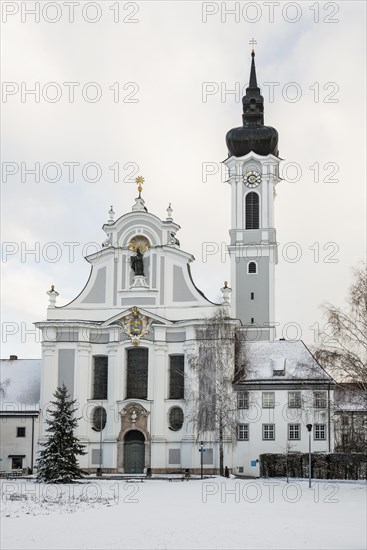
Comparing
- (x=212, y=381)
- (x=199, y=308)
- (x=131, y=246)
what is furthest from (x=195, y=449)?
(x=131, y=246)

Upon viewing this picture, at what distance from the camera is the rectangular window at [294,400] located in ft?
175

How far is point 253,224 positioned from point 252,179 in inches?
140

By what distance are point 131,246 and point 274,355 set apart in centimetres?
1150

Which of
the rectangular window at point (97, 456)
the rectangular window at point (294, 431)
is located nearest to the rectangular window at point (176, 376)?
the rectangular window at point (97, 456)

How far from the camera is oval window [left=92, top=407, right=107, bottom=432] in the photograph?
56.6 meters

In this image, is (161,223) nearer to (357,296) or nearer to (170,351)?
(170,351)

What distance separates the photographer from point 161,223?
2292 inches

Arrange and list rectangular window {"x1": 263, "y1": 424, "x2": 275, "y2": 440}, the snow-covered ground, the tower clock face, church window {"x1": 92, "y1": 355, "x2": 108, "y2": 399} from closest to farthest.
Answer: the snow-covered ground → rectangular window {"x1": 263, "y1": 424, "x2": 275, "y2": 440} → church window {"x1": 92, "y1": 355, "x2": 108, "y2": 399} → the tower clock face

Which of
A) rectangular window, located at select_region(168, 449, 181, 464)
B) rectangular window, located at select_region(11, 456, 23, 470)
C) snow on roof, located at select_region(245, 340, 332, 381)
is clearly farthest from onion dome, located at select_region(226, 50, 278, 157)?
rectangular window, located at select_region(11, 456, 23, 470)

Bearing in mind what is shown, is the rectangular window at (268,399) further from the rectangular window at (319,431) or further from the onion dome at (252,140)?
the onion dome at (252,140)

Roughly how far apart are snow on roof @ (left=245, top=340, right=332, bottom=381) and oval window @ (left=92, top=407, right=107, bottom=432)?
940 cm

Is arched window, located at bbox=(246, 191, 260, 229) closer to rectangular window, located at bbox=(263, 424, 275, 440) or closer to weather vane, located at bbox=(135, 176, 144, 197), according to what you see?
weather vane, located at bbox=(135, 176, 144, 197)

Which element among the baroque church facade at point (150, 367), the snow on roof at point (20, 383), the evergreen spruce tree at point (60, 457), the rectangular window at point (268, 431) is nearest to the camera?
the evergreen spruce tree at point (60, 457)

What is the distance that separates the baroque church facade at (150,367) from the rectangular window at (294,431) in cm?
6
